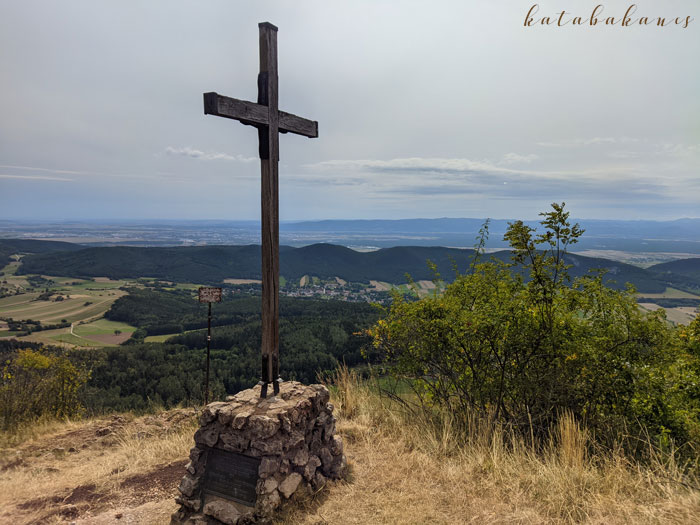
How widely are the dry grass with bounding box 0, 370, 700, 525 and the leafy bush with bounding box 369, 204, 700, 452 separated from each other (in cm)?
38

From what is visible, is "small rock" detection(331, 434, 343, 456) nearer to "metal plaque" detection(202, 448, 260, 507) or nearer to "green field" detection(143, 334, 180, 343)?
"metal plaque" detection(202, 448, 260, 507)

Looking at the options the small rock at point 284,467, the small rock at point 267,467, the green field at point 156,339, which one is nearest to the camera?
the small rock at point 267,467

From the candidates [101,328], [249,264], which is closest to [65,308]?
[101,328]

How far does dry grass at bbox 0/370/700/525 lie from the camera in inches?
132

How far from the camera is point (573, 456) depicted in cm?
394

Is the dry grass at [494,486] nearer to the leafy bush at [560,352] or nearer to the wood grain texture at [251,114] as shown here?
the leafy bush at [560,352]

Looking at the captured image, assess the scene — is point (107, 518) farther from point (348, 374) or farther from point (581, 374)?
point (581, 374)

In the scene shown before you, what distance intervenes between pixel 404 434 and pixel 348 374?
2032mm

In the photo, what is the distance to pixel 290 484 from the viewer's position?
150 inches

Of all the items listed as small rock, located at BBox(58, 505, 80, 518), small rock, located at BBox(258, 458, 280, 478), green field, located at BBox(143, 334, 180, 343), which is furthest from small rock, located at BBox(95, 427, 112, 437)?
green field, located at BBox(143, 334, 180, 343)

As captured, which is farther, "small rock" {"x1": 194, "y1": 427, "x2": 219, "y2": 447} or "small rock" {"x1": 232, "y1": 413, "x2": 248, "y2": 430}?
"small rock" {"x1": 194, "y1": 427, "x2": 219, "y2": 447}

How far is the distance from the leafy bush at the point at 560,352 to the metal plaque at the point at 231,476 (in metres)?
2.74

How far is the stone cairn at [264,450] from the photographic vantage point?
3615 millimetres

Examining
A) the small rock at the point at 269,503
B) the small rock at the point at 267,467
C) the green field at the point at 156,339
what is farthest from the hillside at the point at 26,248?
the small rock at the point at 269,503
